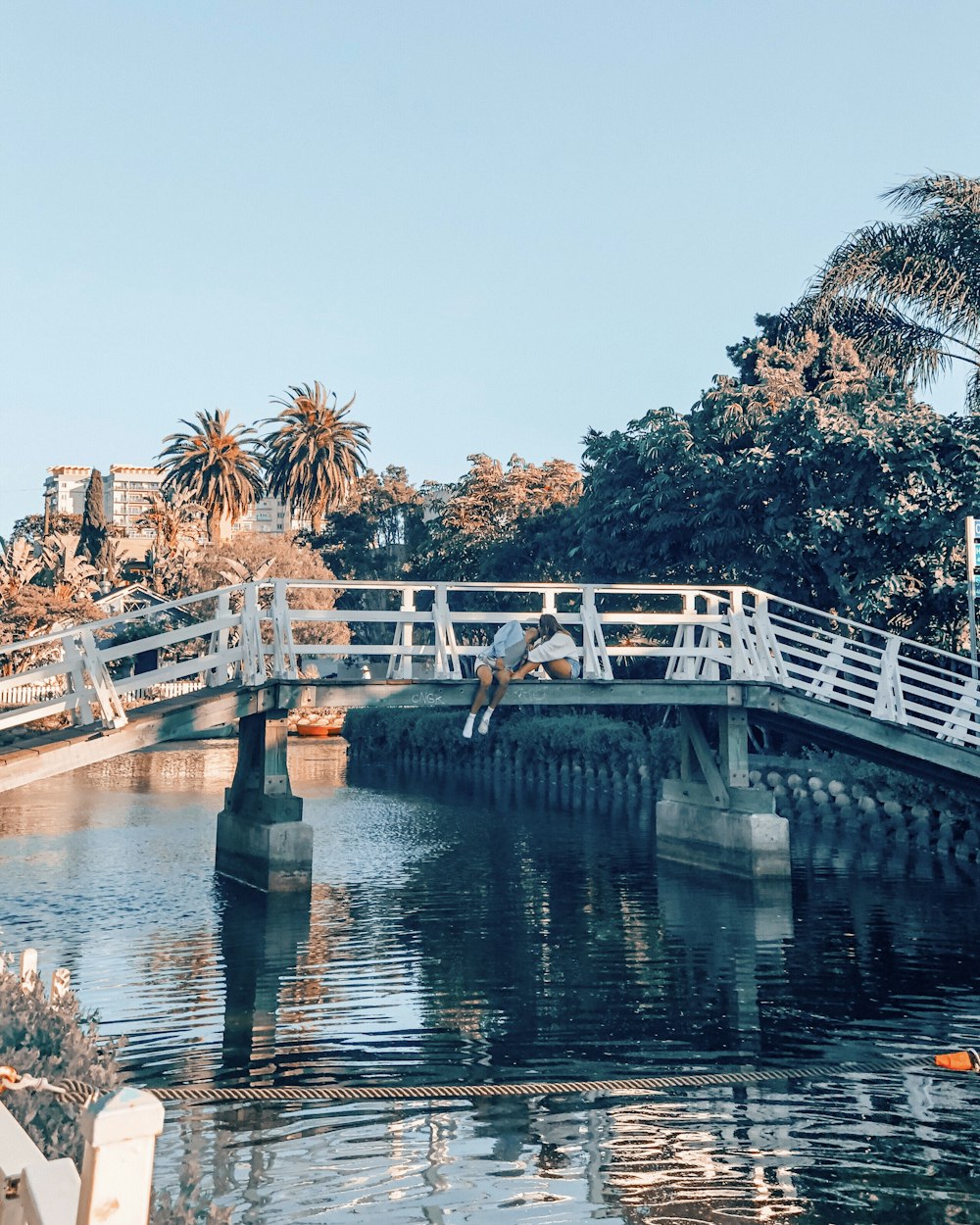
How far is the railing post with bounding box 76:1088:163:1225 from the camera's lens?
3154 millimetres

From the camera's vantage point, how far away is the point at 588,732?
38.2 meters

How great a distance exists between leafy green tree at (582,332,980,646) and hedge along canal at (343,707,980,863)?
424 cm

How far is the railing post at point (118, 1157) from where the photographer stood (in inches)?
124

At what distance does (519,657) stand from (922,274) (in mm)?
14147

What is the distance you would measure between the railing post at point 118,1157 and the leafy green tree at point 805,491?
85.7ft

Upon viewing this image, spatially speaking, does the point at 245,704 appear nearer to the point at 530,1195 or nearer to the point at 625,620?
the point at 625,620

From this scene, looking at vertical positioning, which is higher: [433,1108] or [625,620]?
[625,620]

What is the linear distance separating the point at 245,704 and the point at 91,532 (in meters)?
74.9

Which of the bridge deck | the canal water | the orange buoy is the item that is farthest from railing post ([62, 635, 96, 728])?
the orange buoy

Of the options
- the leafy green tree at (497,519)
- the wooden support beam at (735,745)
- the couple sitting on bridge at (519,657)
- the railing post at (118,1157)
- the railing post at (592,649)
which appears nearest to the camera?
the railing post at (118,1157)

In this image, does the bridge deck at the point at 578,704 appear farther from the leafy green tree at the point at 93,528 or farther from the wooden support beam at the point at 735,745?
the leafy green tree at the point at 93,528

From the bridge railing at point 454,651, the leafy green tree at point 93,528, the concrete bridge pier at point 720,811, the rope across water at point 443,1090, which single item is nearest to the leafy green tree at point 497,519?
the bridge railing at point 454,651

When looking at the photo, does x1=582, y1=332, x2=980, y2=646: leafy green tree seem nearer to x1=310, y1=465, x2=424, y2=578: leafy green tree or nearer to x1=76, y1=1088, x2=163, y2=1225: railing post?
x1=76, y1=1088, x2=163, y2=1225: railing post

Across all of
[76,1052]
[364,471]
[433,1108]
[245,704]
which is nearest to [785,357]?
[245,704]
